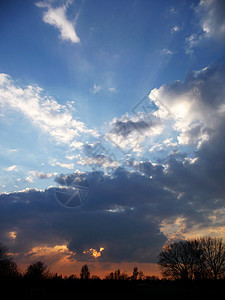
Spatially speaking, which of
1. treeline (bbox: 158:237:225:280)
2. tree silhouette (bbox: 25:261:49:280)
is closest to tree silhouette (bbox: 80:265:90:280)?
tree silhouette (bbox: 25:261:49:280)

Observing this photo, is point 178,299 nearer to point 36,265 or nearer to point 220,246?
point 220,246

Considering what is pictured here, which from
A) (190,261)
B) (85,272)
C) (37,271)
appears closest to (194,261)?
(190,261)

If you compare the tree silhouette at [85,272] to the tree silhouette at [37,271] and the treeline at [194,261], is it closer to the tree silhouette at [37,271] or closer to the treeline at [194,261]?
the tree silhouette at [37,271]

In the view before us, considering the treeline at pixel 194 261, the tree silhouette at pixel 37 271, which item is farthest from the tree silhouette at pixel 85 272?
the treeline at pixel 194 261

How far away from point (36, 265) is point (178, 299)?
212 ft

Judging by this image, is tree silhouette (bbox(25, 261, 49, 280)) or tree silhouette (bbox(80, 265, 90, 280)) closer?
tree silhouette (bbox(25, 261, 49, 280))

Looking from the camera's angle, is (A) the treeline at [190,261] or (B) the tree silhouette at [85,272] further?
(B) the tree silhouette at [85,272]

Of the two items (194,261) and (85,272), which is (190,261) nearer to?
(194,261)

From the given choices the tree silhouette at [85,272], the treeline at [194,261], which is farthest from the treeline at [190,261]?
the tree silhouette at [85,272]

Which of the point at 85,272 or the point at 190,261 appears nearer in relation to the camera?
the point at 190,261

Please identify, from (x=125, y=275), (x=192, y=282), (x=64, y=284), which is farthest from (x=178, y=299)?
(x=125, y=275)

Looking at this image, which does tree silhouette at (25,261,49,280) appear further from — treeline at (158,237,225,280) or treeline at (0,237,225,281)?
treeline at (158,237,225,280)

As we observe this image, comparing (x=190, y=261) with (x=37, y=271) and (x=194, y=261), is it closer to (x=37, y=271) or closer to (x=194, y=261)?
(x=194, y=261)

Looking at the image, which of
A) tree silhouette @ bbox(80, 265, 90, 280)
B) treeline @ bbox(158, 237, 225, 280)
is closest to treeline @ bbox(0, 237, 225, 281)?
treeline @ bbox(158, 237, 225, 280)
